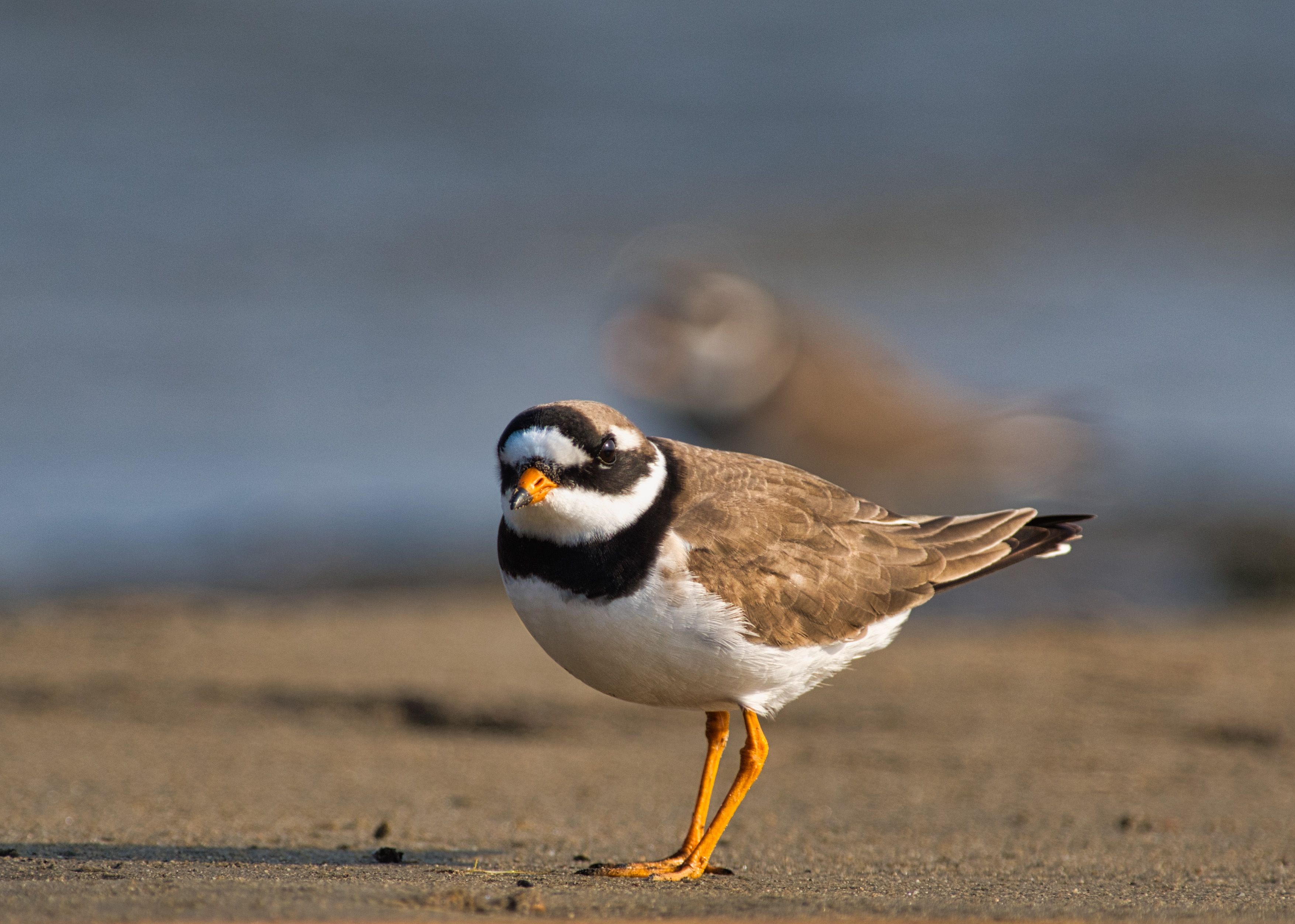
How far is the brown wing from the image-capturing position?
4.34 meters

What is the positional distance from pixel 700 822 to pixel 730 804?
4.5 inches

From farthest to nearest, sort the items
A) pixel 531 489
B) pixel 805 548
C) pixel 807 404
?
pixel 807 404
pixel 805 548
pixel 531 489

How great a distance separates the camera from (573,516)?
13.6ft

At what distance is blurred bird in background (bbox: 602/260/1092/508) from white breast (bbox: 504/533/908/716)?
7.54 m

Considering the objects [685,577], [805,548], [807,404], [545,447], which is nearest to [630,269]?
[807,404]

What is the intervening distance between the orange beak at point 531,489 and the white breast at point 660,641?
27 centimetres

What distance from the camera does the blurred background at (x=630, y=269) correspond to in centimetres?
1065

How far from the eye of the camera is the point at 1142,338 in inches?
565

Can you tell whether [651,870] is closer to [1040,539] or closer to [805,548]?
[805,548]

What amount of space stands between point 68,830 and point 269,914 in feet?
6.43

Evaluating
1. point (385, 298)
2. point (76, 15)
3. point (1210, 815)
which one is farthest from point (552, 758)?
point (76, 15)

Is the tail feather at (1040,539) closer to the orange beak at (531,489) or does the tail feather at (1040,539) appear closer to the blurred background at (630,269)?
the orange beak at (531,489)

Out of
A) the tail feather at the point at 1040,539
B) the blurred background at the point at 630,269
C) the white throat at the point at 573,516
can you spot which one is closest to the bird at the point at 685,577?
the white throat at the point at 573,516

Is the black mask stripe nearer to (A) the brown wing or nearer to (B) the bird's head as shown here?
(B) the bird's head
